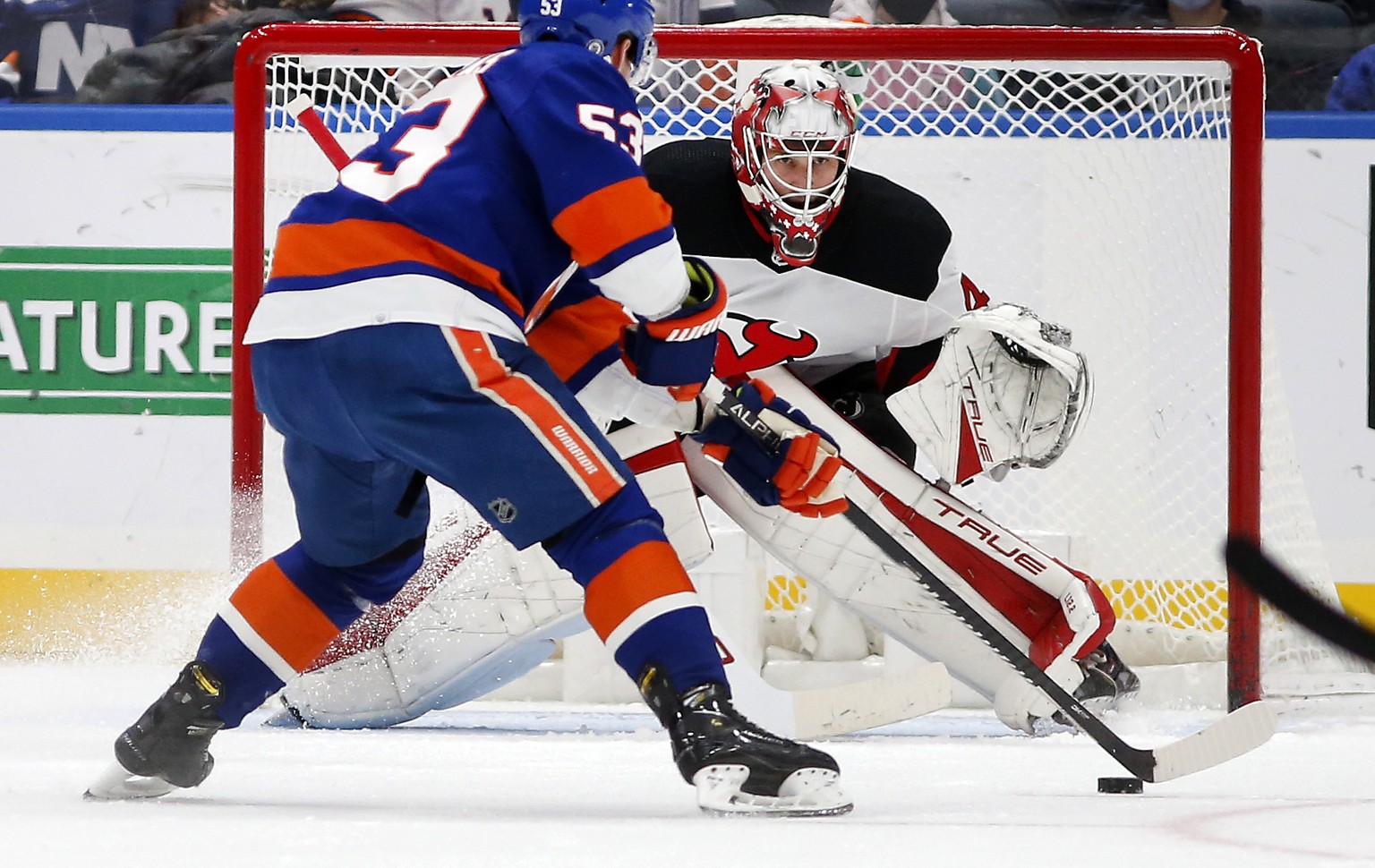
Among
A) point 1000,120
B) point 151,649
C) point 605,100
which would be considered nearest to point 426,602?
point 151,649

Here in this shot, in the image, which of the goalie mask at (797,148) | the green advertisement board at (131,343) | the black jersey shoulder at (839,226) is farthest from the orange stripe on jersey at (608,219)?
the green advertisement board at (131,343)

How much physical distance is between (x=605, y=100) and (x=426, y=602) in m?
1.14

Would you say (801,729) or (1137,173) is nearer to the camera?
(801,729)

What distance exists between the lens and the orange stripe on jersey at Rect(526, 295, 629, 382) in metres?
1.83

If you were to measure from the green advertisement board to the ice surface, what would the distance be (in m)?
0.77

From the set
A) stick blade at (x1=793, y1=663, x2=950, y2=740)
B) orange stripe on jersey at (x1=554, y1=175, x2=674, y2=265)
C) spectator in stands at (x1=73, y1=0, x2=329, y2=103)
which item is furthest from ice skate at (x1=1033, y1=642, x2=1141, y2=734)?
spectator in stands at (x1=73, y1=0, x2=329, y2=103)

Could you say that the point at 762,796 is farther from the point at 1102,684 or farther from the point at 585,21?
the point at 1102,684

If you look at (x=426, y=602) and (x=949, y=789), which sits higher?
(x=949, y=789)

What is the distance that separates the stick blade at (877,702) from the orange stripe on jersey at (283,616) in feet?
2.35

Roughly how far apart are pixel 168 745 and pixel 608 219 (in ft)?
2.39

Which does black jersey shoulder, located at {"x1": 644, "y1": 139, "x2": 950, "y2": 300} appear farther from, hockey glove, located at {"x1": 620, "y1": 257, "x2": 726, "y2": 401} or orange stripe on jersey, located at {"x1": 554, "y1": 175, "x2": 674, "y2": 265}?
orange stripe on jersey, located at {"x1": 554, "y1": 175, "x2": 674, "y2": 265}

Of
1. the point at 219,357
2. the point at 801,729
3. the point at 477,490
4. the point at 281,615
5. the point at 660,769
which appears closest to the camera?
the point at 477,490

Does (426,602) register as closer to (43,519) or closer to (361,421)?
(361,421)

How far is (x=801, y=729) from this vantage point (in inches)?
84.2
